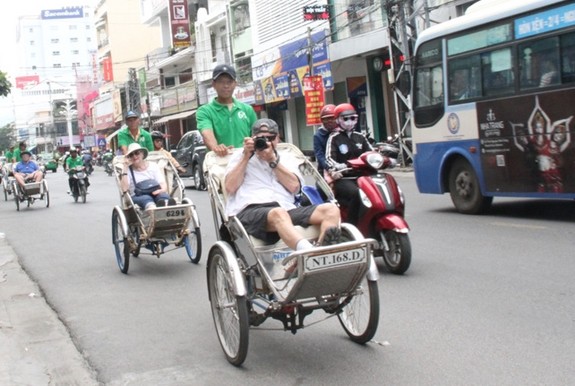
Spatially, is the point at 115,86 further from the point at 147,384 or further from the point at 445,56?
the point at 147,384

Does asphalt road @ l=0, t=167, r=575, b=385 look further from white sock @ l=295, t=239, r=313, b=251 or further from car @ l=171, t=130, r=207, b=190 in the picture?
car @ l=171, t=130, r=207, b=190

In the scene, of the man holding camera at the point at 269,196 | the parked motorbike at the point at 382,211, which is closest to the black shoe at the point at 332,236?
the man holding camera at the point at 269,196

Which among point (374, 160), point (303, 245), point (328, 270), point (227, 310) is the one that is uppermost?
point (374, 160)

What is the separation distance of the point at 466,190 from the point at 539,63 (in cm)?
242

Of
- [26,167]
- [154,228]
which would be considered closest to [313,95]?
[26,167]

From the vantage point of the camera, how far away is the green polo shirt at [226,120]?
6.77 m

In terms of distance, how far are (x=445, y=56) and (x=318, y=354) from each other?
309 inches

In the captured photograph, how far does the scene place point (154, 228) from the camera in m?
8.46

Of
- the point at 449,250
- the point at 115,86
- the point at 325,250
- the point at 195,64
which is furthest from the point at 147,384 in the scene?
the point at 115,86

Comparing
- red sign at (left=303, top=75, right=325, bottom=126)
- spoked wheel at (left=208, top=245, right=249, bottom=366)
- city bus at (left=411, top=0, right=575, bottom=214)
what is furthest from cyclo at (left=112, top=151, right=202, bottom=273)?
red sign at (left=303, top=75, right=325, bottom=126)

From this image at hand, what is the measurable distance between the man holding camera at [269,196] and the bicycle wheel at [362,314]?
404mm

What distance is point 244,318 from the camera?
15.0 ft

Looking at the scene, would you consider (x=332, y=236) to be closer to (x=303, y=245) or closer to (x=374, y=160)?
(x=303, y=245)

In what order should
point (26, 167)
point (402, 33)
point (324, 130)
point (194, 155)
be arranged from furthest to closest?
1. point (194, 155)
2. point (402, 33)
3. point (26, 167)
4. point (324, 130)
